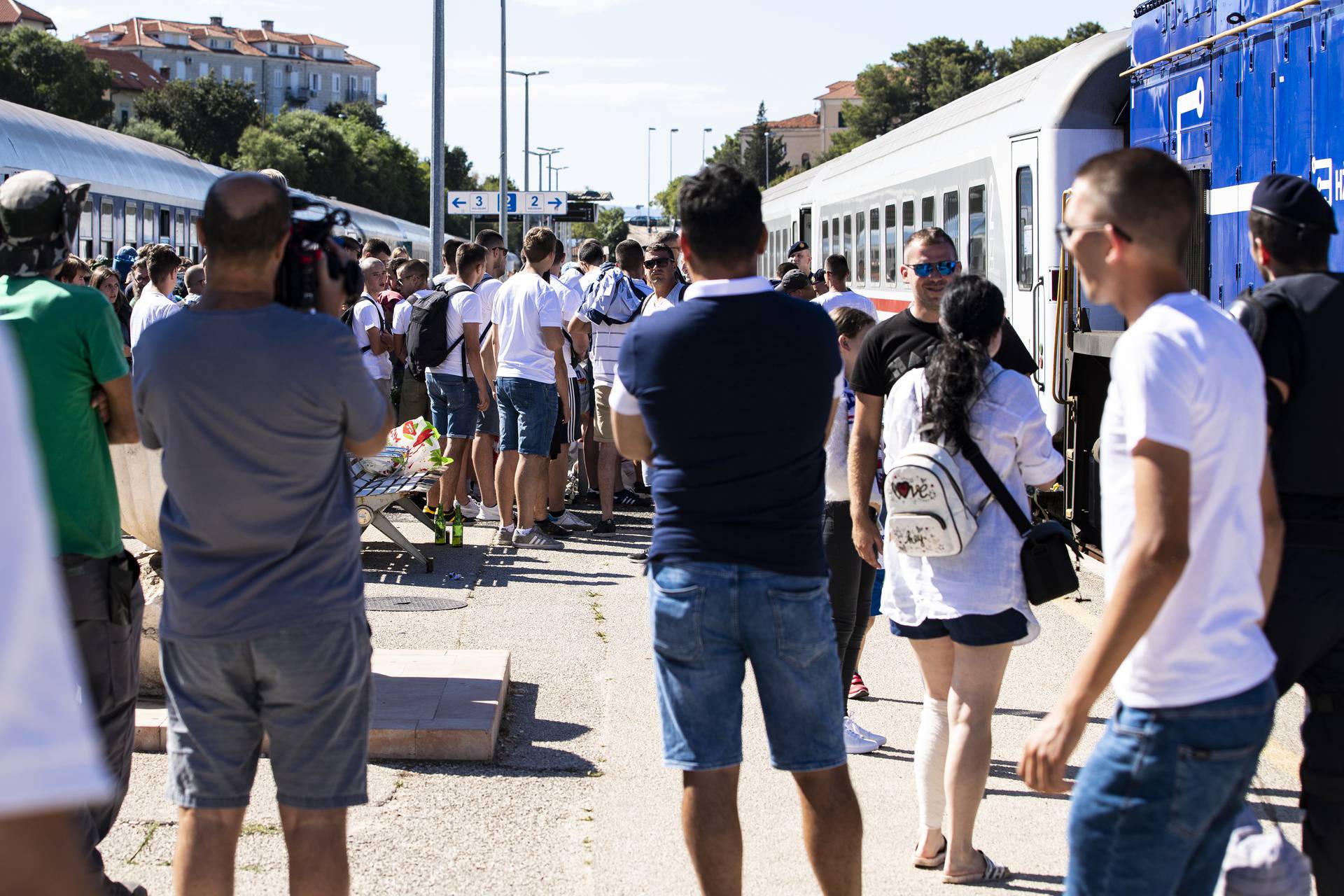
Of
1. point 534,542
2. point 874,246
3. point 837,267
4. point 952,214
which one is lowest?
point 534,542

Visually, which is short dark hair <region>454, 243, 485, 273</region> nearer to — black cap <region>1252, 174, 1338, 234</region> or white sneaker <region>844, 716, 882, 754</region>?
white sneaker <region>844, 716, 882, 754</region>

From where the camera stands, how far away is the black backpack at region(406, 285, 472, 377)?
34.3 feet

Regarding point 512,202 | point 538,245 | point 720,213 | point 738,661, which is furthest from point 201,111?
point 738,661

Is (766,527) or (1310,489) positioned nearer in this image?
(766,527)

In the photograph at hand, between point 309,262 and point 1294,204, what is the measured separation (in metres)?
2.48

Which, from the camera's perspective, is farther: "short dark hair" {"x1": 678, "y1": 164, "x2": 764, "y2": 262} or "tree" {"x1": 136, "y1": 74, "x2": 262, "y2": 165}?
"tree" {"x1": 136, "y1": 74, "x2": 262, "y2": 165}

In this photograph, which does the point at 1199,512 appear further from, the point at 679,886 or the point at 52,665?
the point at 679,886

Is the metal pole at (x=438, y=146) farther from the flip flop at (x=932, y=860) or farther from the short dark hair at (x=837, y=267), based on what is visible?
the flip flop at (x=932, y=860)

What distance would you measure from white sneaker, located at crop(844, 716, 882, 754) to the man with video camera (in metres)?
2.68

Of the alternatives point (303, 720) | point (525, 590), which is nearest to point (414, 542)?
point (525, 590)

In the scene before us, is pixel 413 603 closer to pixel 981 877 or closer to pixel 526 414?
pixel 526 414

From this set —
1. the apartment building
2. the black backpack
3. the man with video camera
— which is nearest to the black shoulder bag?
the man with video camera

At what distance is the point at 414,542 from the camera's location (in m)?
10.5

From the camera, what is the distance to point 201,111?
110m
